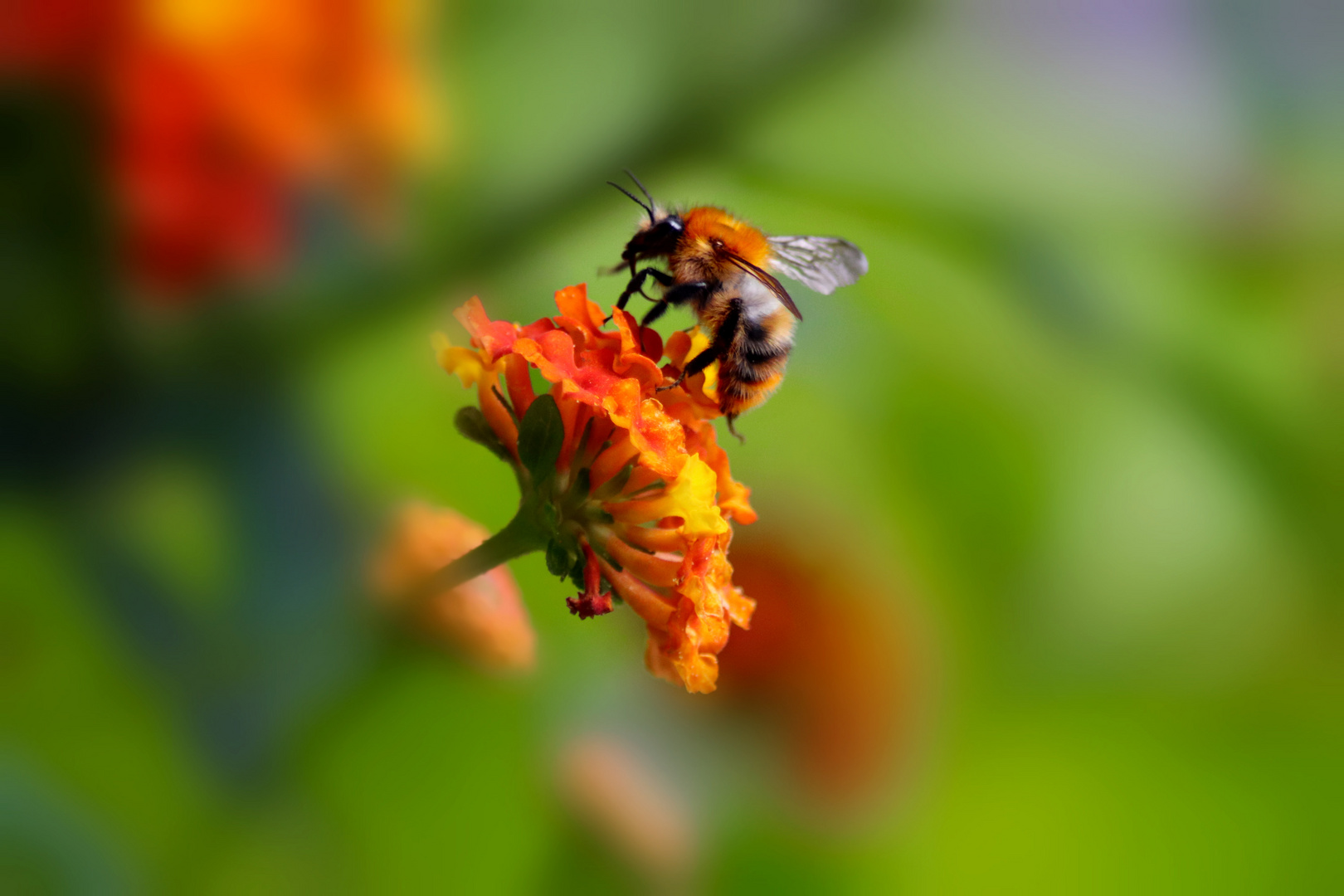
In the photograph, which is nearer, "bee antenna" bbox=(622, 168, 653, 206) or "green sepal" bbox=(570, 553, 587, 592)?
"green sepal" bbox=(570, 553, 587, 592)

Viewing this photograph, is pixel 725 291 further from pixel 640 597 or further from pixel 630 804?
pixel 630 804

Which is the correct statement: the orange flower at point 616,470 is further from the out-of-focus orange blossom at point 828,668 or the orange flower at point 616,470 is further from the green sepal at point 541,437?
the out-of-focus orange blossom at point 828,668

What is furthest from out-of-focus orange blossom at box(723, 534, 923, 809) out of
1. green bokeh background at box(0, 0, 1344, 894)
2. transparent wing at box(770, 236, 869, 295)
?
transparent wing at box(770, 236, 869, 295)

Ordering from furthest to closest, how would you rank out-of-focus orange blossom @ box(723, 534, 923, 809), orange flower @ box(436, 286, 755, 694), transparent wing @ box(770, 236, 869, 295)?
1. out-of-focus orange blossom @ box(723, 534, 923, 809)
2. transparent wing @ box(770, 236, 869, 295)
3. orange flower @ box(436, 286, 755, 694)

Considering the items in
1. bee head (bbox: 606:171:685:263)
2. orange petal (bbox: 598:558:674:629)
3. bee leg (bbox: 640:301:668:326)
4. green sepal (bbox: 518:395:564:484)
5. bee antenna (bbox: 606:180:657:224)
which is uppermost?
bee antenna (bbox: 606:180:657:224)

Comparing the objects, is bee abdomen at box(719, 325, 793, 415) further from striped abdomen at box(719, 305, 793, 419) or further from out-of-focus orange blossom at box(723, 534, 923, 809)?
out-of-focus orange blossom at box(723, 534, 923, 809)

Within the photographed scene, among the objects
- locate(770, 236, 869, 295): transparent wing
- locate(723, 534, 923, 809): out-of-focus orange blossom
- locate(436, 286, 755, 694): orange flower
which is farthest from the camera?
locate(723, 534, 923, 809): out-of-focus orange blossom

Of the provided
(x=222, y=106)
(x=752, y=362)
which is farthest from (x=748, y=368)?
(x=222, y=106)
